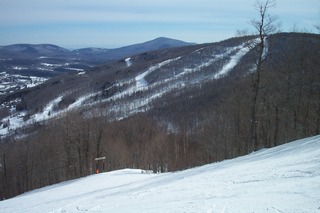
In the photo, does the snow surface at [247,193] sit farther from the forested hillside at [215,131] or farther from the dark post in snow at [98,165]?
the dark post in snow at [98,165]

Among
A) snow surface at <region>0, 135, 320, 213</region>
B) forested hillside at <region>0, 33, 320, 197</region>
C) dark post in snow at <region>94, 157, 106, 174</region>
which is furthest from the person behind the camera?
dark post in snow at <region>94, 157, 106, 174</region>

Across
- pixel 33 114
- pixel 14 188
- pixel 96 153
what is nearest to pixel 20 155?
pixel 14 188

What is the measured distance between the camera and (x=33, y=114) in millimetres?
187500

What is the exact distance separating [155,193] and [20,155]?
208 ft

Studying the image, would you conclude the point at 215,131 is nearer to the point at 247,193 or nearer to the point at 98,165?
the point at 98,165

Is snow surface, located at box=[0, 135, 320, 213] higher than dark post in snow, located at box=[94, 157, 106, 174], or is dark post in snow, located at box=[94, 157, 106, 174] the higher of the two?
snow surface, located at box=[0, 135, 320, 213]

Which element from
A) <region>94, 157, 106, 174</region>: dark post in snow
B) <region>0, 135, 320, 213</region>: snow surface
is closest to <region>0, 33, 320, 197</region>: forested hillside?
<region>94, 157, 106, 174</region>: dark post in snow

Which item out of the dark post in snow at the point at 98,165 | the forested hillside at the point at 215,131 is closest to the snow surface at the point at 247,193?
the forested hillside at the point at 215,131

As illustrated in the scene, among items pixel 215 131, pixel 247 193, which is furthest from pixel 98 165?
pixel 247 193

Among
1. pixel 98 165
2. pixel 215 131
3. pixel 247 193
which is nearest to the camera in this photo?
pixel 247 193

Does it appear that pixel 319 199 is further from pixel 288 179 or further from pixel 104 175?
pixel 104 175

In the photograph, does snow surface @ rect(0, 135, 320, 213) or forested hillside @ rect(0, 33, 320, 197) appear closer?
snow surface @ rect(0, 135, 320, 213)

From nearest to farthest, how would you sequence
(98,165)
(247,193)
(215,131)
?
(247,193)
(98,165)
(215,131)

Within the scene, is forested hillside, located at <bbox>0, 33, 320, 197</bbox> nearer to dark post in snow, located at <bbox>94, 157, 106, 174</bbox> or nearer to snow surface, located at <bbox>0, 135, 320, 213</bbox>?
dark post in snow, located at <bbox>94, 157, 106, 174</bbox>
